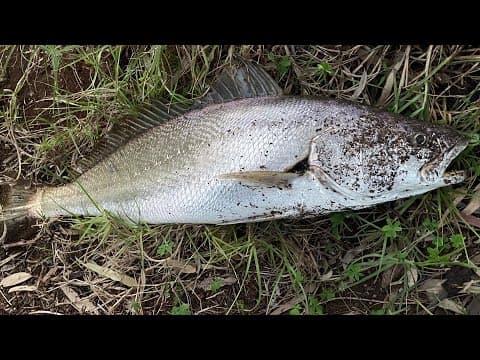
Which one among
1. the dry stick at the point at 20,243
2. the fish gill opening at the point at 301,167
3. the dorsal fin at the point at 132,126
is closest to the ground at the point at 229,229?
the dry stick at the point at 20,243

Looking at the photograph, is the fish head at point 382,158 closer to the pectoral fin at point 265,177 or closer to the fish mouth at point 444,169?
the fish mouth at point 444,169

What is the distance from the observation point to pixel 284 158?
9.40ft

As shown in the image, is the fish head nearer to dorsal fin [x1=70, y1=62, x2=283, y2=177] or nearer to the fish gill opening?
the fish gill opening

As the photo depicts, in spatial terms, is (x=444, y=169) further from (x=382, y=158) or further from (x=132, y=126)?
(x=132, y=126)

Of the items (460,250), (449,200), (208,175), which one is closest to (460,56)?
(449,200)

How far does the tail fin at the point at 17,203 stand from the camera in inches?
138

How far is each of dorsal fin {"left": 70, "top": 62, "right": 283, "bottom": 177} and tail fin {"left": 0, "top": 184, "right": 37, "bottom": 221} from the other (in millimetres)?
351

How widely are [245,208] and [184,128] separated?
604mm

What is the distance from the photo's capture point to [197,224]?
3.35 metres

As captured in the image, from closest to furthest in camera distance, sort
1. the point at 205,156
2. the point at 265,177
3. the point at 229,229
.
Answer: the point at 265,177 < the point at 205,156 < the point at 229,229

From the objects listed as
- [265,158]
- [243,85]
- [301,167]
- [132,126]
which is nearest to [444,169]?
[301,167]

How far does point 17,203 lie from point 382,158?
7.84ft

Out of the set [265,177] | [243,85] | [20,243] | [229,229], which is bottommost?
[20,243]

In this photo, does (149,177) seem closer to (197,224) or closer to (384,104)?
(197,224)
